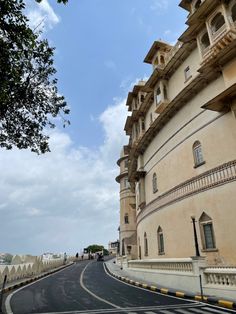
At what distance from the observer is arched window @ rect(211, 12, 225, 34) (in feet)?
58.5

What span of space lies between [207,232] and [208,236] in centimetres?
22

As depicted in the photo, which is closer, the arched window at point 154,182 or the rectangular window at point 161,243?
the rectangular window at point 161,243

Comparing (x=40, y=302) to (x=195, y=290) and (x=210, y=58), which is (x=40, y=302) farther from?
(x=210, y=58)

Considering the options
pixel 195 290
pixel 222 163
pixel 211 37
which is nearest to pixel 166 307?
pixel 195 290

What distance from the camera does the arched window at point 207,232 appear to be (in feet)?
52.1

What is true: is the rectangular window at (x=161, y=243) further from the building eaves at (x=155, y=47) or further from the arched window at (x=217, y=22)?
the building eaves at (x=155, y=47)

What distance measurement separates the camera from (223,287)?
38.5 feet

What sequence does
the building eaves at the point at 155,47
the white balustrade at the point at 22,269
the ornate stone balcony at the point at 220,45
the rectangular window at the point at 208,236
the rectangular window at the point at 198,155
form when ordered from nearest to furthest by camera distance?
the ornate stone balcony at the point at 220,45
the rectangular window at the point at 208,236
the rectangular window at the point at 198,155
the white balustrade at the point at 22,269
the building eaves at the point at 155,47

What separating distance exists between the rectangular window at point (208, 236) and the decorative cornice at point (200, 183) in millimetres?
2081

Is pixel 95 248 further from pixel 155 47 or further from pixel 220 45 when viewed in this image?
pixel 220 45

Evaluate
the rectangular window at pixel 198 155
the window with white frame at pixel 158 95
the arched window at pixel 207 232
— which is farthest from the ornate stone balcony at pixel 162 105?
the arched window at pixel 207 232

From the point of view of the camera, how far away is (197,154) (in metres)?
18.3

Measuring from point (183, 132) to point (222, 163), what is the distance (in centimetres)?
488

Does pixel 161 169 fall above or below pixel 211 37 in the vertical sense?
below
